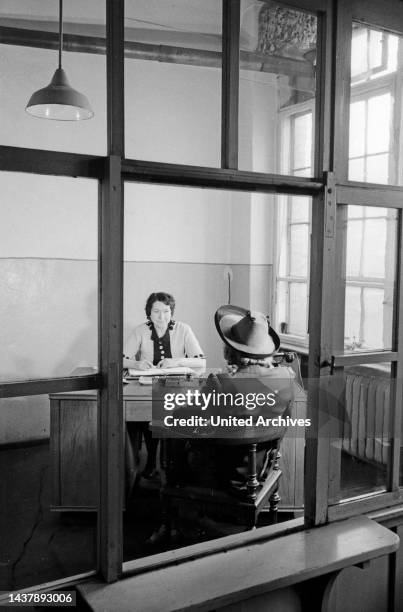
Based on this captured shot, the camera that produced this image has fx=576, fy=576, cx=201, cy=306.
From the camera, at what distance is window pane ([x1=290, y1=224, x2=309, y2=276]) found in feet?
17.8

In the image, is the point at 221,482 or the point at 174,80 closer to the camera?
the point at 221,482

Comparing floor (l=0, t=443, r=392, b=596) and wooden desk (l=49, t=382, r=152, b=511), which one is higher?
wooden desk (l=49, t=382, r=152, b=511)

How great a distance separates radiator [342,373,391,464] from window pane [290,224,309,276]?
3.04m

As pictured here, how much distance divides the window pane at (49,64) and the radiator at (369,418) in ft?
4.61

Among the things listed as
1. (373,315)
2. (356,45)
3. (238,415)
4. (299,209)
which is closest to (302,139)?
(299,209)

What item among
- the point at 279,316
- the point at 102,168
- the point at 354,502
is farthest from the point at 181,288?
the point at 102,168

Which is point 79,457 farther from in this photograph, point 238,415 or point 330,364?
point 330,364

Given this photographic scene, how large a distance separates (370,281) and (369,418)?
1533 mm

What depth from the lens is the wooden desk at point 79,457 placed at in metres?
3.50

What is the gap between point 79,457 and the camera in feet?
11.5

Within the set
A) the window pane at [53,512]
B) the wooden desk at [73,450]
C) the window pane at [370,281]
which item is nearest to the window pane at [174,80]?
the window pane at [370,281]

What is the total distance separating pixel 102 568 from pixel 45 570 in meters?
1.34

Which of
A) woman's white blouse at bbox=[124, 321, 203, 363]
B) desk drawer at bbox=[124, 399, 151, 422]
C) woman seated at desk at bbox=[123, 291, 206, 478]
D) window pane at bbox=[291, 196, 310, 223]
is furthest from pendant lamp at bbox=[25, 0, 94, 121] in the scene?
window pane at bbox=[291, 196, 310, 223]

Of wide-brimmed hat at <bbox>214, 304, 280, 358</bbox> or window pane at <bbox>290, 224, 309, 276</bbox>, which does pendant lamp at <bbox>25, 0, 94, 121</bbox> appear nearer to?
wide-brimmed hat at <bbox>214, 304, 280, 358</bbox>
